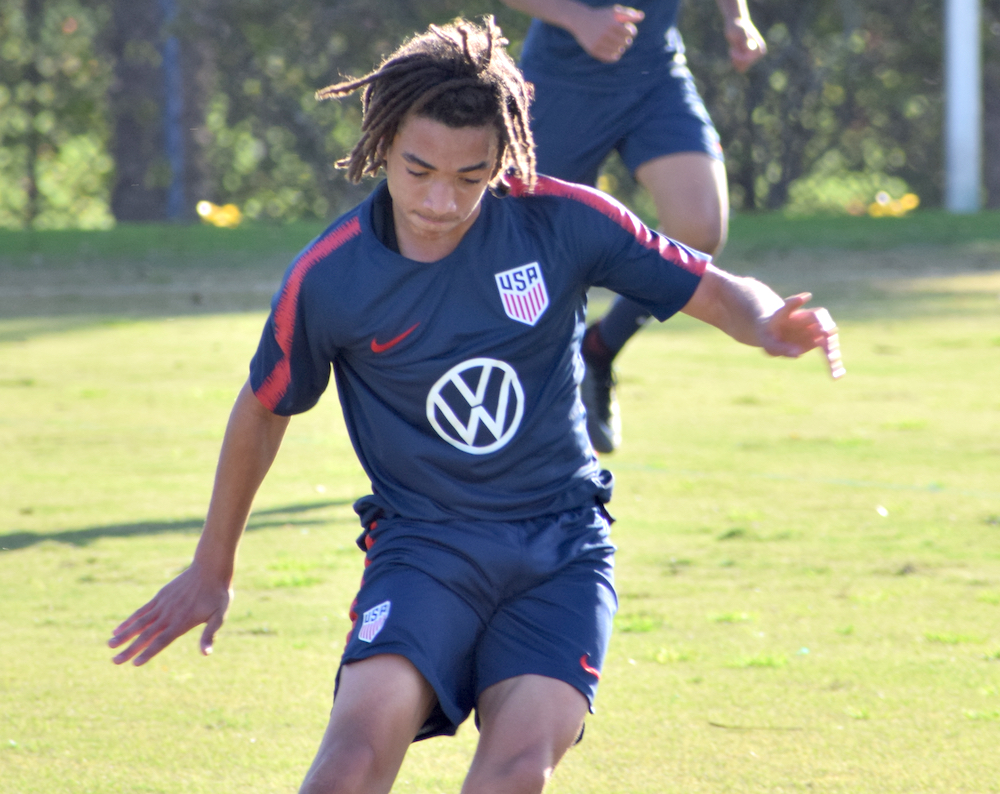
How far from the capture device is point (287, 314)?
2469 millimetres

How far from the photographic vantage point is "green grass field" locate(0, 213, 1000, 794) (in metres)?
2.87

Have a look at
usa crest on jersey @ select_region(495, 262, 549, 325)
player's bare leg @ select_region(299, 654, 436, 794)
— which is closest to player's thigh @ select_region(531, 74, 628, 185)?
usa crest on jersey @ select_region(495, 262, 549, 325)

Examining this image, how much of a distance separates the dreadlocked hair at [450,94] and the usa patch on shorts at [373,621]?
0.75 meters

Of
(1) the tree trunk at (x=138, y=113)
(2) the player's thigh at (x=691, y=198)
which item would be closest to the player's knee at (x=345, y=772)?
(2) the player's thigh at (x=691, y=198)

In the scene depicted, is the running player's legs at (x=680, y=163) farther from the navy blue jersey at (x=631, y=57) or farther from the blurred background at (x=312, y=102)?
the blurred background at (x=312, y=102)

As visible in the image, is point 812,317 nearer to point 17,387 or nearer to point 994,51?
point 17,387

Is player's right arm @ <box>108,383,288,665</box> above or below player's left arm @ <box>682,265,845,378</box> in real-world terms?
below

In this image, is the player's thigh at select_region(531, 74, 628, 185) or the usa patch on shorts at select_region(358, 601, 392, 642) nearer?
the usa patch on shorts at select_region(358, 601, 392, 642)

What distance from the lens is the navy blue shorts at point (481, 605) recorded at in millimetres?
2318

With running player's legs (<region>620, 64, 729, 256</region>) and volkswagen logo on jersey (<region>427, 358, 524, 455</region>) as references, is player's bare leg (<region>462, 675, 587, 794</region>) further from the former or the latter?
running player's legs (<region>620, 64, 729, 256</region>)

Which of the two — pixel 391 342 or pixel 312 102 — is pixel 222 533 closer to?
pixel 391 342

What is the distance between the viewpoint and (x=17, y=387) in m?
6.94

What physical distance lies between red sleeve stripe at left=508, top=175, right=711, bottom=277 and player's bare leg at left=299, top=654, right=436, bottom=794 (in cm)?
85

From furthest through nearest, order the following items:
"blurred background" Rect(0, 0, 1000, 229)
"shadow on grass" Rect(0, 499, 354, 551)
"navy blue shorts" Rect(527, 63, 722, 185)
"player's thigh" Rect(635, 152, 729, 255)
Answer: "blurred background" Rect(0, 0, 1000, 229), "navy blue shorts" Rect(527, 63, 722, 185), "player's thigh" Rect(635, 152, 729, 255), "shadow on grass" Rect(0, 499, 354, 551)
